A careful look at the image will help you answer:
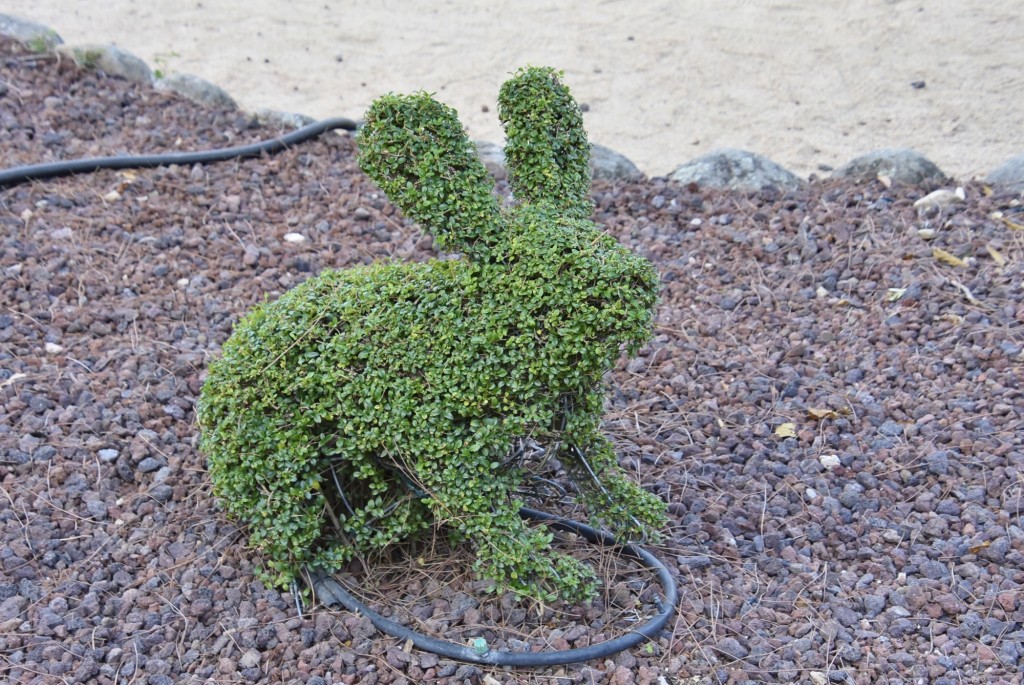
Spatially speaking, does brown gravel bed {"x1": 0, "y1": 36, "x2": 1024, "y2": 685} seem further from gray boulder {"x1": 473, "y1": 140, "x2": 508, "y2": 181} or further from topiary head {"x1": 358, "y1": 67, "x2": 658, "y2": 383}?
topiary head {"x1": 358, "y1": 67, "x2": 658, "y2": 383}

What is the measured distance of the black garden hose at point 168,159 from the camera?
560cm

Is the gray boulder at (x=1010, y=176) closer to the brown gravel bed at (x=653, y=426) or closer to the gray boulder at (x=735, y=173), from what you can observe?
the brown gravel bed at (x=653, y=426)

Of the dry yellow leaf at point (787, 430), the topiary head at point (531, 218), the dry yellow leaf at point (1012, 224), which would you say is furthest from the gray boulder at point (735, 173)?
the topiary head at point (531, 218)

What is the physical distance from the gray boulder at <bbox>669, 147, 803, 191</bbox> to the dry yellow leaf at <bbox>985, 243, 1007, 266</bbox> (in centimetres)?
119

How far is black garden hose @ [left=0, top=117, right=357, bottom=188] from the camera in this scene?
5.60 m

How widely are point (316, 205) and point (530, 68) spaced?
277 centimetres

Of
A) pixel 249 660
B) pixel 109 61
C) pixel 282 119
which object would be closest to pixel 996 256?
pixel 249 660

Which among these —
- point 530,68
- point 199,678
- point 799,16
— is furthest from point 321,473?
point 799,16

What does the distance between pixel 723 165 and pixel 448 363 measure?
3.54m

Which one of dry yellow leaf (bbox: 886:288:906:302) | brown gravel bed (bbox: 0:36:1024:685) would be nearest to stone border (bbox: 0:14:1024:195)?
brown gravel bed (bbox: 0:36:1024:685)

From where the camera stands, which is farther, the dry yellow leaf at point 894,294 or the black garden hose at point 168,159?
the black garden hose at point 168,159

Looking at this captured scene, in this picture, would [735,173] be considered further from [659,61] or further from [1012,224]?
[659,61]

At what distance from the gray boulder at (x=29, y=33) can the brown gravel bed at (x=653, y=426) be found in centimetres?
70

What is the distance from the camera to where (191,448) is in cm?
→ 399
